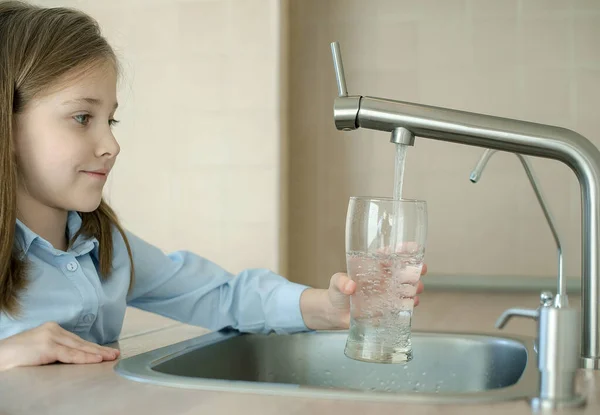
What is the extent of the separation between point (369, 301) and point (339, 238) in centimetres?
140

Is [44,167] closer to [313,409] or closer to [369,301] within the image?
[369,301]

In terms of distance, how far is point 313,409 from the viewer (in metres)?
0.69

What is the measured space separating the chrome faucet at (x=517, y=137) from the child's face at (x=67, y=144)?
474mm

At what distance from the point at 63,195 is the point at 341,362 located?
0.49 meters

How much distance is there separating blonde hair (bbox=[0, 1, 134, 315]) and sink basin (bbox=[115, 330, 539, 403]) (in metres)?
0.25

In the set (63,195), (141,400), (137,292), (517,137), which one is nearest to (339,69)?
(517,137)

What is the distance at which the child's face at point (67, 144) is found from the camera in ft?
3.86

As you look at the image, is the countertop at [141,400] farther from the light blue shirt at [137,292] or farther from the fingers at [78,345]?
the light blue shirt at [137,292]

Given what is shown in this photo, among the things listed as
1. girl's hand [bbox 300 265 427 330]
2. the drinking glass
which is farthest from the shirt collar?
the drinking glass

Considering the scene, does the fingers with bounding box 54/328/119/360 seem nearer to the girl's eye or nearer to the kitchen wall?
the girl's eye

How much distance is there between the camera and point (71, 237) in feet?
4.16

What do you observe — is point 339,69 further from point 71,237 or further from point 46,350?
point 71,237

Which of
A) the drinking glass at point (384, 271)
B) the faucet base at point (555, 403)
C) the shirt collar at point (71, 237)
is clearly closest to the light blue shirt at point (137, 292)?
the shirt collar at point (71, 237)

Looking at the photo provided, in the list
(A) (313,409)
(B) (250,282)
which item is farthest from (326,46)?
(A) (313,409)
